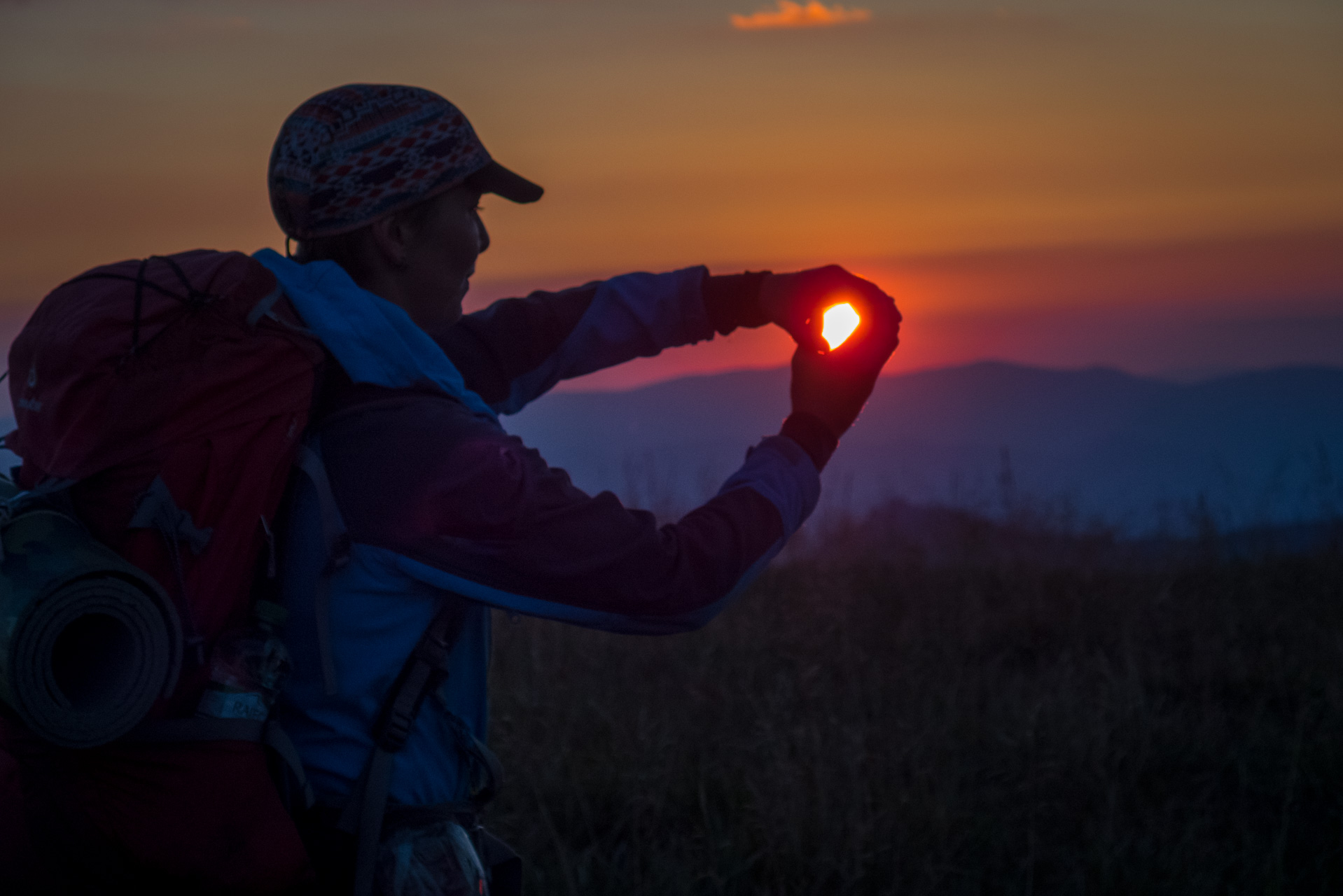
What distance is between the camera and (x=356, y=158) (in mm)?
1790

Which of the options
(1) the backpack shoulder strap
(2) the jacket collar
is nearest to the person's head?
(2) the jacket collar

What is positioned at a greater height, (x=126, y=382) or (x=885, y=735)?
(x=126, y=382)

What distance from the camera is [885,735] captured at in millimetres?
4105

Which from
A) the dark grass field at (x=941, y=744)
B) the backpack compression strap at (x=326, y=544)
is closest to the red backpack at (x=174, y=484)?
the backpack compression strap at (x=326, y=544)

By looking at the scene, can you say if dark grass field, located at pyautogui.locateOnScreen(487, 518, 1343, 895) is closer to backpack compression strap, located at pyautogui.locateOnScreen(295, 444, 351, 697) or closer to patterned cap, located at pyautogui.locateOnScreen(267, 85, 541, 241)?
backpack compression strap, located at pyautogui.locateOnScreen(295, 444, 351, 697)

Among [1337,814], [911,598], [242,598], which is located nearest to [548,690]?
[911,598]

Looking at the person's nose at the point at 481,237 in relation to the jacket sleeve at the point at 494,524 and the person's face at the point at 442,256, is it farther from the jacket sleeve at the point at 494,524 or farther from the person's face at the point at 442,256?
the jacket sleeve at the point at 494,524

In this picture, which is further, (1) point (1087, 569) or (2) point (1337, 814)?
(1) point (1087, 569)

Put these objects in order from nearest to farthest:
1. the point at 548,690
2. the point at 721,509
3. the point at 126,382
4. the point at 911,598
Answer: the point at 126,382 < the point at 721,509 < the point at 548,690 < the point at 911,598

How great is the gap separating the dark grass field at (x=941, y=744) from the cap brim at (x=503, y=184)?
189 centimetres

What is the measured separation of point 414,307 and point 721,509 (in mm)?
665

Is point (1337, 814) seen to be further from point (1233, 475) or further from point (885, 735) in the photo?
point (1233, 475)

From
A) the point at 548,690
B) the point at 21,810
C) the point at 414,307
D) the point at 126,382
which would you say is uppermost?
the point at 414,307

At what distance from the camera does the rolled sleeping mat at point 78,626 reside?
1.31 metres
